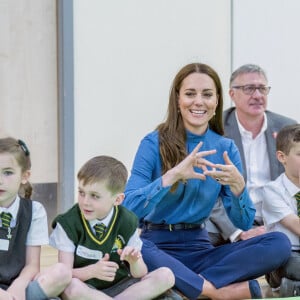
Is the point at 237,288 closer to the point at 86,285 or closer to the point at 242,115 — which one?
the point at 86,285

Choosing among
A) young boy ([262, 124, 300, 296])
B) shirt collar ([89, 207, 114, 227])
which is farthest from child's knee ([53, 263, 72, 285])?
young boy ([262, 124, 300, 296])

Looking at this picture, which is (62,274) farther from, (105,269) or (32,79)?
(32,79)

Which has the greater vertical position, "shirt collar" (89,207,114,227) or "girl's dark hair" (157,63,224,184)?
"girl's dark hair" (157,63,224,184)

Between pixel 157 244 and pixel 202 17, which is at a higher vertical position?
pixel 202 17

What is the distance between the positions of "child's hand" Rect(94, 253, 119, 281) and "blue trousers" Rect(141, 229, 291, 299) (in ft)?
1.30

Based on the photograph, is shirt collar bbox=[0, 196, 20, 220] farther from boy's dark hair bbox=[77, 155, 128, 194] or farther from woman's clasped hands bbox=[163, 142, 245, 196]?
woman's clasped hands bbox=[163, 142, 245, 196]

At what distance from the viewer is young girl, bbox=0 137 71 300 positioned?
10.7 ft

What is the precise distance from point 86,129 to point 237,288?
6.18 ft

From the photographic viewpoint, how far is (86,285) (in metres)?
3.36

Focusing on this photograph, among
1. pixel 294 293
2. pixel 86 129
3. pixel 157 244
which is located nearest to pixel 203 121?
pixel 157 244

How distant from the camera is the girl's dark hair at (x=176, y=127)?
12.4ft

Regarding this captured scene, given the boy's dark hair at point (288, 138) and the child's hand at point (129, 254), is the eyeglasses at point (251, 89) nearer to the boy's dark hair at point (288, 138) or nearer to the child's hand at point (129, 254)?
the boy's dark hair at point (288, 138)

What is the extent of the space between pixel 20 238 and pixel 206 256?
0.92 m

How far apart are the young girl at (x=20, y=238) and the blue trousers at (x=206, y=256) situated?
543 mm
